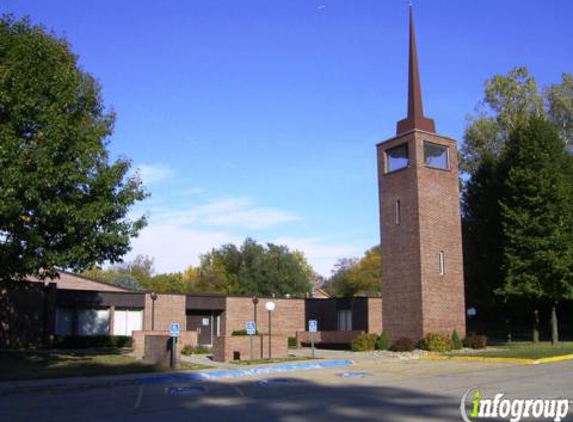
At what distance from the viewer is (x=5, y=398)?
16234 millimetres

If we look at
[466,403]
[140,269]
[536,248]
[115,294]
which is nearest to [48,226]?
[466,403]

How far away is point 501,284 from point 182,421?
1301 inches

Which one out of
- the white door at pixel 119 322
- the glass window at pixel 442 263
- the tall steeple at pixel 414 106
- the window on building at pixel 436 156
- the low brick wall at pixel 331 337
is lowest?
the low brick wall at pixel 331 337

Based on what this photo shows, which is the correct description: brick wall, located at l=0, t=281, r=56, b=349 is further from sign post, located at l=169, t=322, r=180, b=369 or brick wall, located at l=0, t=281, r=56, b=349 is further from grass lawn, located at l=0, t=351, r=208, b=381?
sign post, located at l=169, t=322, r=180, b=369

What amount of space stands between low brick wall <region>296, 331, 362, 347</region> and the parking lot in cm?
1427

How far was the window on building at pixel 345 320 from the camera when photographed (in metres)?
41.1

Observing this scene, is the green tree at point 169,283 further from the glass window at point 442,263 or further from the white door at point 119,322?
the glass window at point 442,263


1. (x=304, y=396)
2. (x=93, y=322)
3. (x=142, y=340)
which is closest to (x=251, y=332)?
(x=142, y=340)

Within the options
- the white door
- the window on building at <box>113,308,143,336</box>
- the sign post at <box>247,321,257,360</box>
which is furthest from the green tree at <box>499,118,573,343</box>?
the white door

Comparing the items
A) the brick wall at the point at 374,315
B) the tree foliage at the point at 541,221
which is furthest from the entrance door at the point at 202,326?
the tree foliage at the point at 541,221

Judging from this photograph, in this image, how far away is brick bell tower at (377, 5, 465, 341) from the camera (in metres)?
31.0

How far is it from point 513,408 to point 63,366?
17180 mm

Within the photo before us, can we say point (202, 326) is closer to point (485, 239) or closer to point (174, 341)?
point (174, 341)

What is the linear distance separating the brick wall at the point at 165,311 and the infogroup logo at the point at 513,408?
94.9 feet
